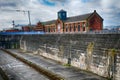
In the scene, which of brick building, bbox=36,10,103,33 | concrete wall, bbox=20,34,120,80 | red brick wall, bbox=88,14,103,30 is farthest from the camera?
red brick wall, bbox=88,14,103,30

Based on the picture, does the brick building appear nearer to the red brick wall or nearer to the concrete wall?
the red brick wall

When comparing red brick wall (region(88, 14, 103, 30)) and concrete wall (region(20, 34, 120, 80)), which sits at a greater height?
red brick wall (region(88, 14, 103, 30))

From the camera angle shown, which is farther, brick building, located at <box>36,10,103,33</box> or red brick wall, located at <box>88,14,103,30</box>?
red brick wall, located at <box>88,14,103,30</box>

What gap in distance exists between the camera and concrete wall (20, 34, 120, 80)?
18344mm

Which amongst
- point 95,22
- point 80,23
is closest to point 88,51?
point 95,22

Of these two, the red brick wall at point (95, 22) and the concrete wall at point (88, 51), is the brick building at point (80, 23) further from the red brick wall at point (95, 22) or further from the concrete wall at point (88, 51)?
the concrete wall at point (88, 51)

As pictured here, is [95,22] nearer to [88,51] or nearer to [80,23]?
[80,23]

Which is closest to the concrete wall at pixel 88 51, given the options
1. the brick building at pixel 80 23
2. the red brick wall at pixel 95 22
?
the brick building at pixel 80 23

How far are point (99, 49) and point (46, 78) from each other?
725 cm

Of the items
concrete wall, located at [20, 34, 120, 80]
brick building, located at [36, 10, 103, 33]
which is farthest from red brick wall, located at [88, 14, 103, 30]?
concrete wall, located at [20, 34, 120, 80]

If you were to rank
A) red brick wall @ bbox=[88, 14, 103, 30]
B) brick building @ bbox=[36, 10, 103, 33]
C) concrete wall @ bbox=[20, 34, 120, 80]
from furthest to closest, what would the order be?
red brick wall @ bbox=[88, 14, 103, 30] < brick building @ bbox=[36, 10, 103, 33] < concrete wall @ bbox=[20, 34, 120, 80]

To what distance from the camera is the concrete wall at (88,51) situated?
60.2 ft

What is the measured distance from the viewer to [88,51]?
22641 millimetres

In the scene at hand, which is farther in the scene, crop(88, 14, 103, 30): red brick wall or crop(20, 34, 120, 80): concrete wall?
crop(88, 14, 103, 30): red brick wall
